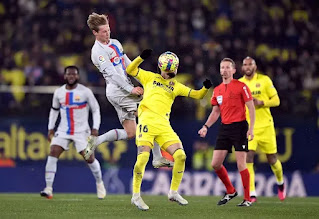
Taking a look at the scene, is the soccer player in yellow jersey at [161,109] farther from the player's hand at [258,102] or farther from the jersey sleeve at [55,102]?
the jersey sleeve at [55,102]

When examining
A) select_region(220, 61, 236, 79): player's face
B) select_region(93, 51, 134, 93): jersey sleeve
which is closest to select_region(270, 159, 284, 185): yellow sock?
select_region(220, 61, 236, 79): player's face

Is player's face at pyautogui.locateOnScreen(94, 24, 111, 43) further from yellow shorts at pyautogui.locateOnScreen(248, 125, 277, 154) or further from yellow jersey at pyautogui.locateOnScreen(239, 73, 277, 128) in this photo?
yellow shorts at pyautogui.locateOnScreen(248, 125, 277, 154)

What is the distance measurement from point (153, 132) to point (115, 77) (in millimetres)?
1343

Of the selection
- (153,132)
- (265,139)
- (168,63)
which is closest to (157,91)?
(168,63)

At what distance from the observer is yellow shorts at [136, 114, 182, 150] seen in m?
10.7

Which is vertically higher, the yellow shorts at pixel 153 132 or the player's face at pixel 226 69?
the player's face at pixel 226 69

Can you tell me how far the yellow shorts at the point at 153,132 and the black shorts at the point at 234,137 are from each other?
118 centimetres

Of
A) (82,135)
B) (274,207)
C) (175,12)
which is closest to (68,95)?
(82,135)

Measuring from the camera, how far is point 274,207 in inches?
467

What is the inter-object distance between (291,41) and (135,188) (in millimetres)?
12366

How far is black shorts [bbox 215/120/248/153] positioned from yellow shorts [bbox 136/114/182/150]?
1182 mm

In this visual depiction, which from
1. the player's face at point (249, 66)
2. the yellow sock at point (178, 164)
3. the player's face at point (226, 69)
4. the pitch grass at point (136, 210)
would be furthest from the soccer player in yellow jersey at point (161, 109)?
the player's face at point (249, 66)

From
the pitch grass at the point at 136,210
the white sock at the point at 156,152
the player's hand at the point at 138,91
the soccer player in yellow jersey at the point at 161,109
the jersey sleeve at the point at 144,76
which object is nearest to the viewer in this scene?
the pitch grass at the point at 136,210

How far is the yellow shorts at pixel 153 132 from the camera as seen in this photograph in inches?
423
